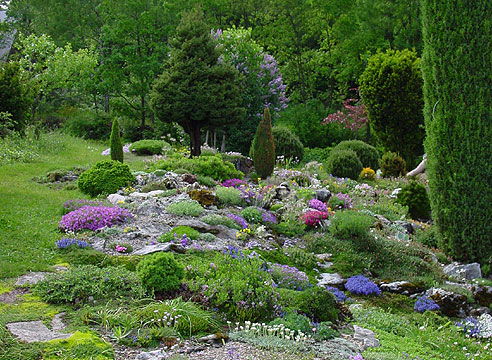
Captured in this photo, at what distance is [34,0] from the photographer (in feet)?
90.9

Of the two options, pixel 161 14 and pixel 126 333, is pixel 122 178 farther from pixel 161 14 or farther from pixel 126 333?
pixel 161 14

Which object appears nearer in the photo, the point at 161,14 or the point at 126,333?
the point at 126,333

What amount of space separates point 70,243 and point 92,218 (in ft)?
2.80

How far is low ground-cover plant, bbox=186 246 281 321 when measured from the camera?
15.5 feet

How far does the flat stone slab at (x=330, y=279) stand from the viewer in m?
6.75

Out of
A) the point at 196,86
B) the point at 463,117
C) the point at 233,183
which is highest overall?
the point at 196,86

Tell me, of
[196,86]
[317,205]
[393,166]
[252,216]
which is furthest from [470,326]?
[196,86]

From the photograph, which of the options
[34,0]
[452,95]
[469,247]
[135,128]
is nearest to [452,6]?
[452,95]

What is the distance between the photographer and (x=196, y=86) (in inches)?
561

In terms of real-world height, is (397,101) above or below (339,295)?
above

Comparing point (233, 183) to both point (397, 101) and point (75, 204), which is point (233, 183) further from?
point (397, 101)

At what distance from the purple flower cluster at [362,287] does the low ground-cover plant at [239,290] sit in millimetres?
1885

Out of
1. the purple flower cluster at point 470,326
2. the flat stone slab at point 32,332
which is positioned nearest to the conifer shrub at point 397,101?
the purple flower cluster at point 470,326

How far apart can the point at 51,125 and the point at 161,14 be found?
7491 millimetres
